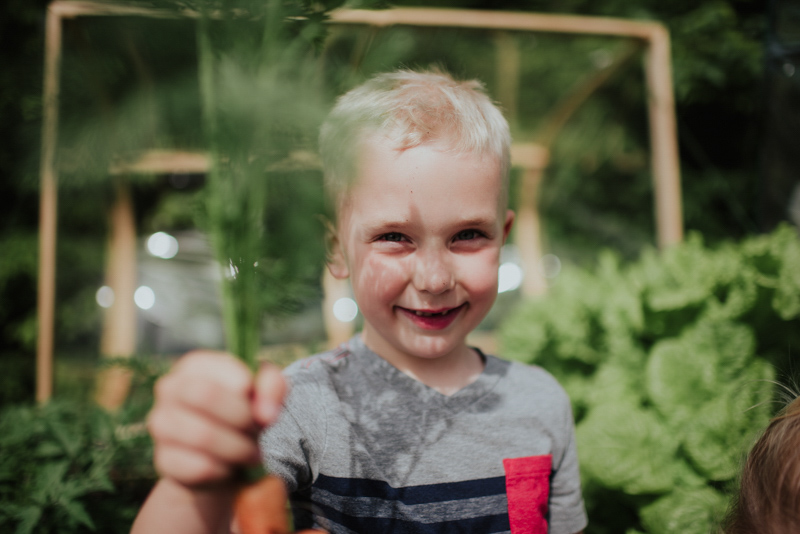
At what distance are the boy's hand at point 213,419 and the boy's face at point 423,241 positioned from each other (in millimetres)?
375

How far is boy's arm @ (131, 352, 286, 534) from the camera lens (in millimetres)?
445

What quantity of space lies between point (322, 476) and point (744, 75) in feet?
10.5

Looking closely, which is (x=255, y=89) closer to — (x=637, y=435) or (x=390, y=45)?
(x=390, y=45)

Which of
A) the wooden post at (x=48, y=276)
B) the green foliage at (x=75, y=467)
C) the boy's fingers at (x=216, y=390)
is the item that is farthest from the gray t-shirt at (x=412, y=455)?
the wooden post at (x=48, y=276)

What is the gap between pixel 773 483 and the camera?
75cm

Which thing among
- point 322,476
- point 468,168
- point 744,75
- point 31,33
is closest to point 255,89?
point 468,168

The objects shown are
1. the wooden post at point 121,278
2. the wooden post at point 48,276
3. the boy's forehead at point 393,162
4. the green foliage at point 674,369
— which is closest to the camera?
the boy's forehead at point 393,162

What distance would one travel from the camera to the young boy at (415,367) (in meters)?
0.78

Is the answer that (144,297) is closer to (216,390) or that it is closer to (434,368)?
(434,368)

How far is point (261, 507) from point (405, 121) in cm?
57

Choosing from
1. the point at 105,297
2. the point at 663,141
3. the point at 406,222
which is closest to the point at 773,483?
the point at 406,222

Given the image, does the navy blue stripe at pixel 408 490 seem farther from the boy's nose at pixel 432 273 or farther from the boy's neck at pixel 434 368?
the boy's nose at pixel 432 273

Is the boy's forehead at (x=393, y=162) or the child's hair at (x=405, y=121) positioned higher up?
the child's hair at (x=405, y=121)

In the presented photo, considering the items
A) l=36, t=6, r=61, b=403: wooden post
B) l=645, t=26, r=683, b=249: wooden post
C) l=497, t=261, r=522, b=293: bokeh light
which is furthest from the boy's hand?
l=497, t=261, r=522, b=293: bokeh light
